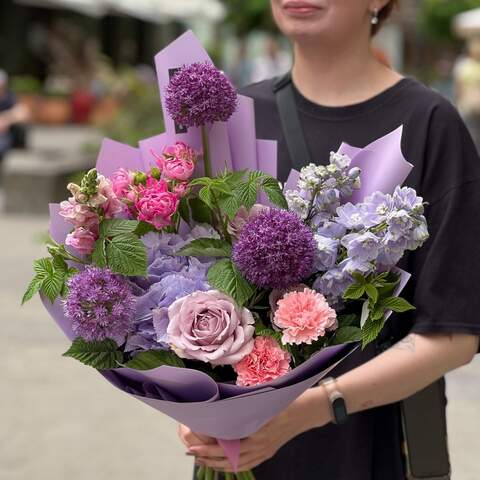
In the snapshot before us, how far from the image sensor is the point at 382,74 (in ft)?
7.26

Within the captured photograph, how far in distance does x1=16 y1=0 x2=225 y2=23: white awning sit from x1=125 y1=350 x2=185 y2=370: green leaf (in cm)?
2307

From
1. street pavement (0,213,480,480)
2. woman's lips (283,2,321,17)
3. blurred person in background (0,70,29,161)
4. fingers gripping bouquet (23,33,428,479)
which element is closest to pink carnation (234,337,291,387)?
fingers gripping bouquet (23,33,428,479)

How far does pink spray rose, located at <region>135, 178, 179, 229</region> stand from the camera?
169 cm

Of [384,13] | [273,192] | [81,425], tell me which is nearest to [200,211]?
[273,192]

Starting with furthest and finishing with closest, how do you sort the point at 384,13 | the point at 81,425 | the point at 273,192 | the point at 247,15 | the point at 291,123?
the point at 247,15, the point at 81,425, the point at 384,13, the point at 291,123, the point at 273,192

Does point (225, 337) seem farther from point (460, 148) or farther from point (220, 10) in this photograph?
point (220, 10)

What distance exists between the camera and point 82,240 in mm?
1712

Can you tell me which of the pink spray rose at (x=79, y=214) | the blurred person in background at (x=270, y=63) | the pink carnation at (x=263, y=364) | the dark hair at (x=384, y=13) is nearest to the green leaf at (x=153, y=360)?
the pink carnation at (x=263, y=364)

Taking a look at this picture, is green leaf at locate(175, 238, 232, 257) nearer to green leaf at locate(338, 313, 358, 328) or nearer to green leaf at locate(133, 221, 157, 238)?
green leaf at locate(133, 221, 157, 238)

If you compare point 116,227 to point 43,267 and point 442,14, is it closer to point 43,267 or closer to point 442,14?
point 43,267

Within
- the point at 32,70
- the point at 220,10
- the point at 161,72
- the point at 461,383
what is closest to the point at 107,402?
the point at 461,383

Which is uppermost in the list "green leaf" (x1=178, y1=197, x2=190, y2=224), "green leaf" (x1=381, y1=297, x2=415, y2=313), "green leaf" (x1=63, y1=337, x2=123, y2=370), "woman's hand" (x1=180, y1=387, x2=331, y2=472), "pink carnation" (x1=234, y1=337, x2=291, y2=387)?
"green leaf" (x1=178, y1=197, x2=190, y2=224)

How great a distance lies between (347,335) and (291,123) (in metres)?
0.64

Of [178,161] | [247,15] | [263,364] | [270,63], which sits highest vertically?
[247,15]
